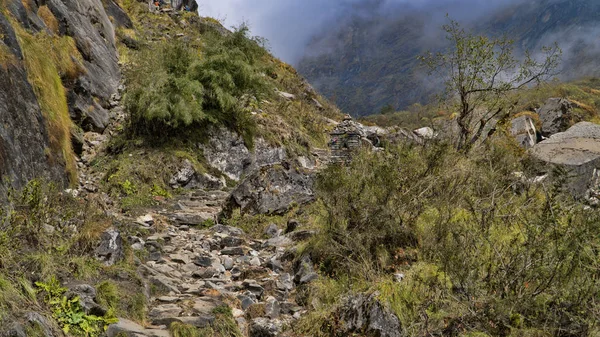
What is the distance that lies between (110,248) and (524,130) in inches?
625

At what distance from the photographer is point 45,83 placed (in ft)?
29.4

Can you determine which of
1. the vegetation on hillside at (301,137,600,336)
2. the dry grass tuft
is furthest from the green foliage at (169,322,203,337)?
the dry grass tuft

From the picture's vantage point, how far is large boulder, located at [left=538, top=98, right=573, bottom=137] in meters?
18.1

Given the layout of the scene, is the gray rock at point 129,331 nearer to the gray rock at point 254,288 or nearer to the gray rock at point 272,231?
the gray rock at point 254,288

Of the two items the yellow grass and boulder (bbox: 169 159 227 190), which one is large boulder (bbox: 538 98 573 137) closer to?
boulder (bbox: 169 159 227 190)

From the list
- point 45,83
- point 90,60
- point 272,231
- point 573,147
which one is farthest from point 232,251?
point 573,147

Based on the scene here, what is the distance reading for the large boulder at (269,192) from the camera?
9.27 m

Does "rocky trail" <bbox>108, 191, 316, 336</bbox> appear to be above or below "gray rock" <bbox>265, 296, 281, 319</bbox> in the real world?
above

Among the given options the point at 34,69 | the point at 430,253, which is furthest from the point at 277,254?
the point at 34,69

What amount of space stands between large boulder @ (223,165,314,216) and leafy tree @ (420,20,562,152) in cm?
479

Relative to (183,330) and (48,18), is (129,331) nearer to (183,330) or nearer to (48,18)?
(183,330)

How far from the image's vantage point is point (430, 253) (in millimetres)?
5539

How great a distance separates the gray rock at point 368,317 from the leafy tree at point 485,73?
26.4 ft

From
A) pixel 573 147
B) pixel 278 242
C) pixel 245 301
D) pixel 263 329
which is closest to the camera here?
pixel 263 329
